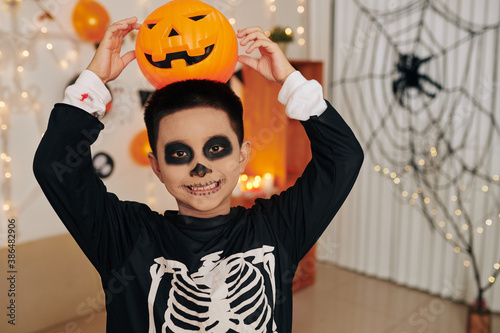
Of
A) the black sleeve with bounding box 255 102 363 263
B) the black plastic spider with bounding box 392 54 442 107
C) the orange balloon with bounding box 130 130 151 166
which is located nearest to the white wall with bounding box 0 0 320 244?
the orange balloon with bounding box 130 130 151 166

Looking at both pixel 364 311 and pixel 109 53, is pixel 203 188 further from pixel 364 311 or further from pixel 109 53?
pixel 364 311

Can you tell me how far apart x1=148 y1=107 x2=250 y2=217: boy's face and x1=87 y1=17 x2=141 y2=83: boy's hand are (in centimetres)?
18

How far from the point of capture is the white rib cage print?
0.97 meters

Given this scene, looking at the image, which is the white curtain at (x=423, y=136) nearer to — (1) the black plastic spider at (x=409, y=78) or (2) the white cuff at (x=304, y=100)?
(1) the black plastic spider at (x=409, y=78)

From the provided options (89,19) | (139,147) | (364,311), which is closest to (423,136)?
(364,311)

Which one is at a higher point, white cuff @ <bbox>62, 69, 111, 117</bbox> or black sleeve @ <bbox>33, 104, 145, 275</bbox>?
white cuff @ <bbox>62, 69, 111, 117</bbox>

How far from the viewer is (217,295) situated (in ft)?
3.24

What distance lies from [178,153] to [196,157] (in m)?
0.05

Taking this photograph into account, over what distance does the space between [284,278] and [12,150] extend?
5.80 feet

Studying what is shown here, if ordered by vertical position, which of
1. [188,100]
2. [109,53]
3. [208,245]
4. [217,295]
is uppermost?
[109,53]

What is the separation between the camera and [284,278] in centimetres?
106

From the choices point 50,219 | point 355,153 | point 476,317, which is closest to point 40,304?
point 50,219

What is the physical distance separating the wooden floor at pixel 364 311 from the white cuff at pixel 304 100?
73.8 inches

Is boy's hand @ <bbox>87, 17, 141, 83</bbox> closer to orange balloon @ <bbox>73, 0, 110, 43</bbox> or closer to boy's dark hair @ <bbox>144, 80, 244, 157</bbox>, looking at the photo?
boy's dark hair @ <bbox>144, 80, 244, 157</bbox>
